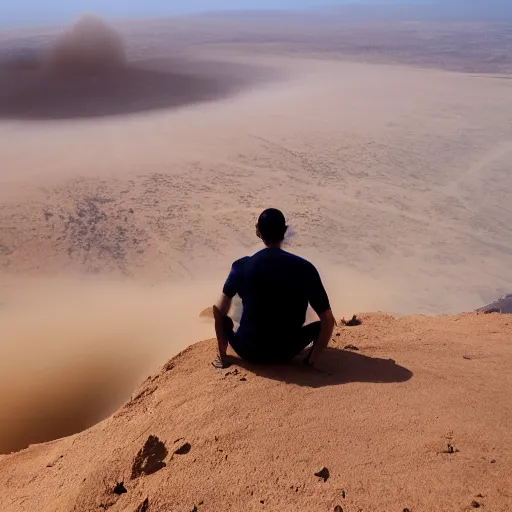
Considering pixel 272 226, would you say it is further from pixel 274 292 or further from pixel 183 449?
pixel 183 449

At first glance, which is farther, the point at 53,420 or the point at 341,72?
the point at 341,72

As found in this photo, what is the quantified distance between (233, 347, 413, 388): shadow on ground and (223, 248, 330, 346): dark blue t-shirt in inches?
7.4

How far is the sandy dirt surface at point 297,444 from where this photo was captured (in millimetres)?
2398

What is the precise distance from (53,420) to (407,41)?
169 ft

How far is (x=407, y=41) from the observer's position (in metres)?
49.3

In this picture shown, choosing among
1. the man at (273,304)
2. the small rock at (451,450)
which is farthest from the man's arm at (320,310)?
the small rock at (451,450)

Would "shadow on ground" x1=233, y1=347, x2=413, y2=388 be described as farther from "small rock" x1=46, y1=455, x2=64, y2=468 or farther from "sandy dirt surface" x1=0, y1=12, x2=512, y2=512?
"small rock" x1=46, y1=455, x2=64, y2=468

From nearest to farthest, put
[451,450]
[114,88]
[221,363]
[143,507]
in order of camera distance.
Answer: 1. [143,507]
2. [451,450]
3. [221,363]
4. [114,88]

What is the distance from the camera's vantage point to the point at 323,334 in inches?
136

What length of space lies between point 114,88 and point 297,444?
65.4 feet

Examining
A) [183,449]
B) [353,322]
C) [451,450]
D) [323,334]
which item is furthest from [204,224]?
[451,450]

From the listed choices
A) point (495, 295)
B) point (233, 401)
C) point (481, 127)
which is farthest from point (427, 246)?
point (481, 127)

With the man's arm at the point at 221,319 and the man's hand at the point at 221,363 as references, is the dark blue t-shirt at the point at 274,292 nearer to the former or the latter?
the man's arm at the point at 221,319

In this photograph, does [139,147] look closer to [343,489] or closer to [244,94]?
[244,94]
